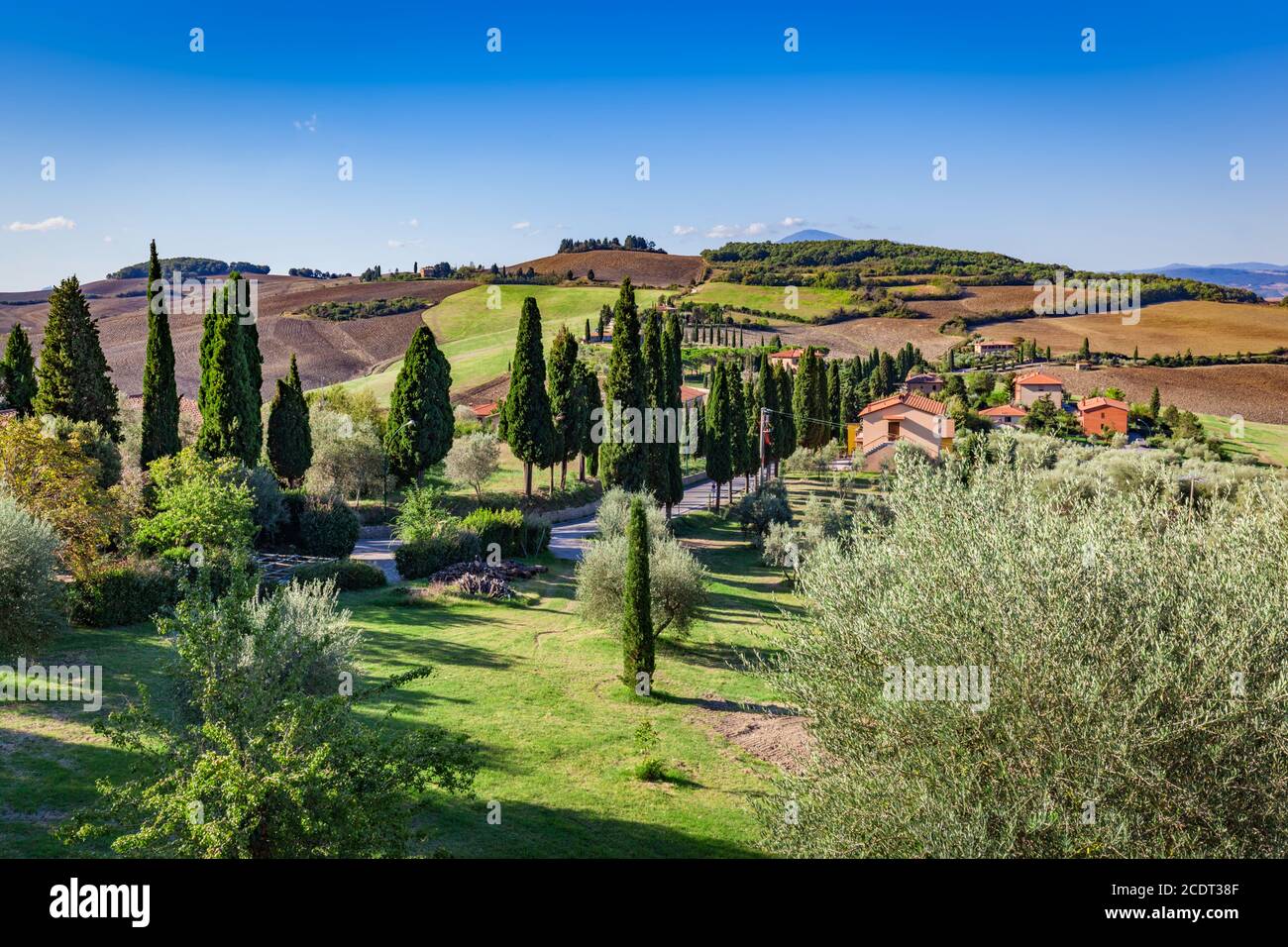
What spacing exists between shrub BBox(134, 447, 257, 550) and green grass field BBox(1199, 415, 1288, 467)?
61.8 metres

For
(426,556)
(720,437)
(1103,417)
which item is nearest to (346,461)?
(426,556)

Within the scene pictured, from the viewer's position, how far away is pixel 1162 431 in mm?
63281

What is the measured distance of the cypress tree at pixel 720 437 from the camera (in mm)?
44812

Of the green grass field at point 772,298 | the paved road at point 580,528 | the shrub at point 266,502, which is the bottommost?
the paved road at point 580,528

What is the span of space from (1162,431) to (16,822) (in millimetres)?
72113

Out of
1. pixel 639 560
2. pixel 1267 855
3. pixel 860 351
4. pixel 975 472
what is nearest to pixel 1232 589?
pixel 1267 855

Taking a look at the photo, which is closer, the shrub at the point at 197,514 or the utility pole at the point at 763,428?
the shrub at the point at 197,514

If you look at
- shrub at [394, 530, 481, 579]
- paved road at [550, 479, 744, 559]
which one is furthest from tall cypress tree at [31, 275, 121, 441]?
paved road at [550, 479, 744, 559]

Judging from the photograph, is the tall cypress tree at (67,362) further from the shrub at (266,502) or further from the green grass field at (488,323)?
the green grass field at (488,323)

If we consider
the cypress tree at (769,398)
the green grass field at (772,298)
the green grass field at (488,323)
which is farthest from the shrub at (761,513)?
the green grass field at (772,298)

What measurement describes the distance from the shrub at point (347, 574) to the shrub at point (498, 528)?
4728 millimetres

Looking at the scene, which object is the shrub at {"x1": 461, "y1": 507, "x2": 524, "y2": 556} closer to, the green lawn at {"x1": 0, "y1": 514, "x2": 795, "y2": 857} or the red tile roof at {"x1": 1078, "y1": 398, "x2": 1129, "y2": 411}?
the green lawn at {"x1": 0, "y1": 514, "x2": 795, "y2": 857}

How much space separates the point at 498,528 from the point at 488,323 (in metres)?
89.4
